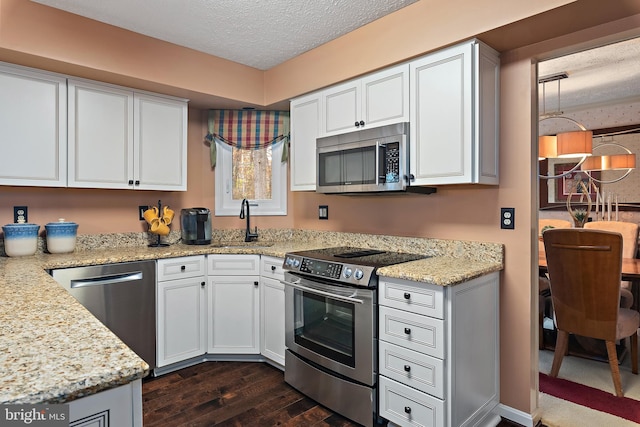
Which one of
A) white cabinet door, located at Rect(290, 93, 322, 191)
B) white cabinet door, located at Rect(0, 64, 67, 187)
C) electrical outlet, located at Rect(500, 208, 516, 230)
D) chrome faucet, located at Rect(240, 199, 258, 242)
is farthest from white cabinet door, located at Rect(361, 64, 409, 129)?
white cabinet door, located at Rect(0, 64, 67, 187)

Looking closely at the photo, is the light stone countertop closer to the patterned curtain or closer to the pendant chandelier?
the patterned curtain

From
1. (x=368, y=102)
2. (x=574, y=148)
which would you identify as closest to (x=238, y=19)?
(x=368, y=102)

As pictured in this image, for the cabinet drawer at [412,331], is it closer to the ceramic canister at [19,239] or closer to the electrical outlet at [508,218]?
the electrical outlet at [508,218]

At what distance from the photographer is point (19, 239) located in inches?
97.0

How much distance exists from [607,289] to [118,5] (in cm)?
345

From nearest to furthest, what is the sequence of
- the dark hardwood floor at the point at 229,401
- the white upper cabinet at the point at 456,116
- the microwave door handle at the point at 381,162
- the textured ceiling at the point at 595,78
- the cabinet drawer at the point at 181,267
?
the white upper cabinet at the point at 456,116 < the dark hardwood floor at the point at 229,401 < the microwave door handle at the point at 381,162 < the cabinet drawer at the point at 181,267 < the textured ceiling at the point at 595,78

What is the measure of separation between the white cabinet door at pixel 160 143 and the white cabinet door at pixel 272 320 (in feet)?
3.54

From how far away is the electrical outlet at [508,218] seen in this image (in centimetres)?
218

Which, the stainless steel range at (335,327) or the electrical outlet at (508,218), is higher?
the electrical outlet at (508,218)

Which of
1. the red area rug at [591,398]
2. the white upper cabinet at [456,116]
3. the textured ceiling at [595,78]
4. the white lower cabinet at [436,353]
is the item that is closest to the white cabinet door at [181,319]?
the white lower cabinet at [436,353]

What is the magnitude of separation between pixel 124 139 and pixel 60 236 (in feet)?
2.58

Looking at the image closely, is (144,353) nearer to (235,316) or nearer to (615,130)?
(235,316)

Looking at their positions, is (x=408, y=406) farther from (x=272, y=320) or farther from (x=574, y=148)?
(x=574, y=148)

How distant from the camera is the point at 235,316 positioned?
289 centimetres
